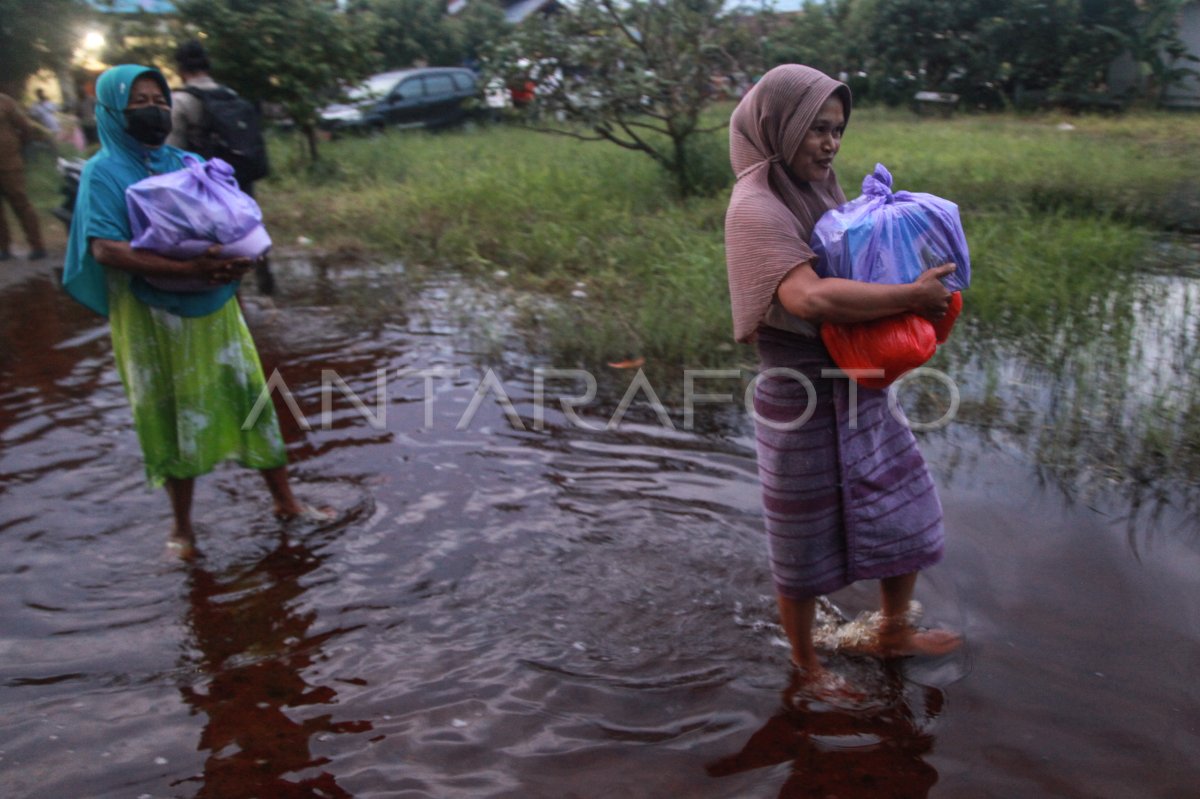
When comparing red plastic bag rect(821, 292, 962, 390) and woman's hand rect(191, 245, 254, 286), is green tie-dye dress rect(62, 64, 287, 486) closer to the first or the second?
woman's hand rect(191, 245, 254, 286)

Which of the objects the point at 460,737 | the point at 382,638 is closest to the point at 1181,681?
the point at 460,737

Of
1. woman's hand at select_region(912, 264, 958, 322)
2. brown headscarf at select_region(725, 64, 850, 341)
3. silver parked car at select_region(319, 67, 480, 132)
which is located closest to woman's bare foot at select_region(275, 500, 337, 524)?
brown headscarf at select_region(725, 64, 850, 341)

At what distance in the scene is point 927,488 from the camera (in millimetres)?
2711

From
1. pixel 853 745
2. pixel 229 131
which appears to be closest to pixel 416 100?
pixel 229 131

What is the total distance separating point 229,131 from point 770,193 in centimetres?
459

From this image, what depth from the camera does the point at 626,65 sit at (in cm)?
891

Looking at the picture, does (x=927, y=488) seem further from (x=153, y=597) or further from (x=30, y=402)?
(x=30, y=402)

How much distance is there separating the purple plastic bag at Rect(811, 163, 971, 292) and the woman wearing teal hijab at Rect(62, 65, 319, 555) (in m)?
2.12

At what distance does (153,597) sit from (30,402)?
264 cm

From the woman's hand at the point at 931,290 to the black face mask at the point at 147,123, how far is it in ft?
8.34

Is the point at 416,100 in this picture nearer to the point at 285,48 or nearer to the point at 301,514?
the point at 285,48

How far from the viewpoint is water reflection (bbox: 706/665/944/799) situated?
2.52 metres

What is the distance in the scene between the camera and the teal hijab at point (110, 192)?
330 cm

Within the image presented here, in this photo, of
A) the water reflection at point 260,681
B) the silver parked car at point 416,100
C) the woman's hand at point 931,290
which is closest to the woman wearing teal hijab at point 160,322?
the water reflection at point 260,681
